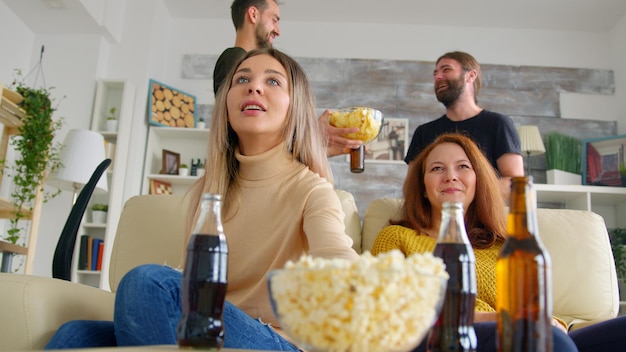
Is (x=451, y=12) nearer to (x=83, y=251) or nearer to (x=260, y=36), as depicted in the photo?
(x=260, y=36)

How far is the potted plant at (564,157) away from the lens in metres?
4.90

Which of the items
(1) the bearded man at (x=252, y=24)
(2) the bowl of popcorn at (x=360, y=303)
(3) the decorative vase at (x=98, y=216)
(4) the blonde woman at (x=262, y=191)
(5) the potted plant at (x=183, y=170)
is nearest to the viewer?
(2) the bowl of popcorn at (x=360, y=303)

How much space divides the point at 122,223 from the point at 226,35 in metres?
3.87

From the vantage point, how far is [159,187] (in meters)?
5.04

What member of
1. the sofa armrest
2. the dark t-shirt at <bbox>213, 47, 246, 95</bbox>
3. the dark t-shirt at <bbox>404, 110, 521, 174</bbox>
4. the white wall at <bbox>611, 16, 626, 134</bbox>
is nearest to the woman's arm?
the sofa armrest

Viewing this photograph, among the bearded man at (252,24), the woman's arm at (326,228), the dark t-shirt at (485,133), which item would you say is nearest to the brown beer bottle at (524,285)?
the woman's arm at (326,228)

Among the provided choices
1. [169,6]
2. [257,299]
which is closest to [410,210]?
[257,299]

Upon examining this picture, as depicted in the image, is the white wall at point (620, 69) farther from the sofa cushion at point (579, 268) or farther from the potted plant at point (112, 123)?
the potted plant at point (112, 123)

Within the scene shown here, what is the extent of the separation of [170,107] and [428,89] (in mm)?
2235

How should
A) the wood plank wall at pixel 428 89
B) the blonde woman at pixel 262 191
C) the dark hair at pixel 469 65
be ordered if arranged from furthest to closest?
the wood plank wall at pixel 428 89, the dark hair at pixel 469 65, the blonde woman at pixel 262 191

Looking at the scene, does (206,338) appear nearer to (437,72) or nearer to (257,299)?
(257,299)

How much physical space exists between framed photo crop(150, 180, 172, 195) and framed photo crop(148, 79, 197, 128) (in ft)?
1.61

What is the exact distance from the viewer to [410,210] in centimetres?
197

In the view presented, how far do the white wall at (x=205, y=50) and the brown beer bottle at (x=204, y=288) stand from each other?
4.36m
